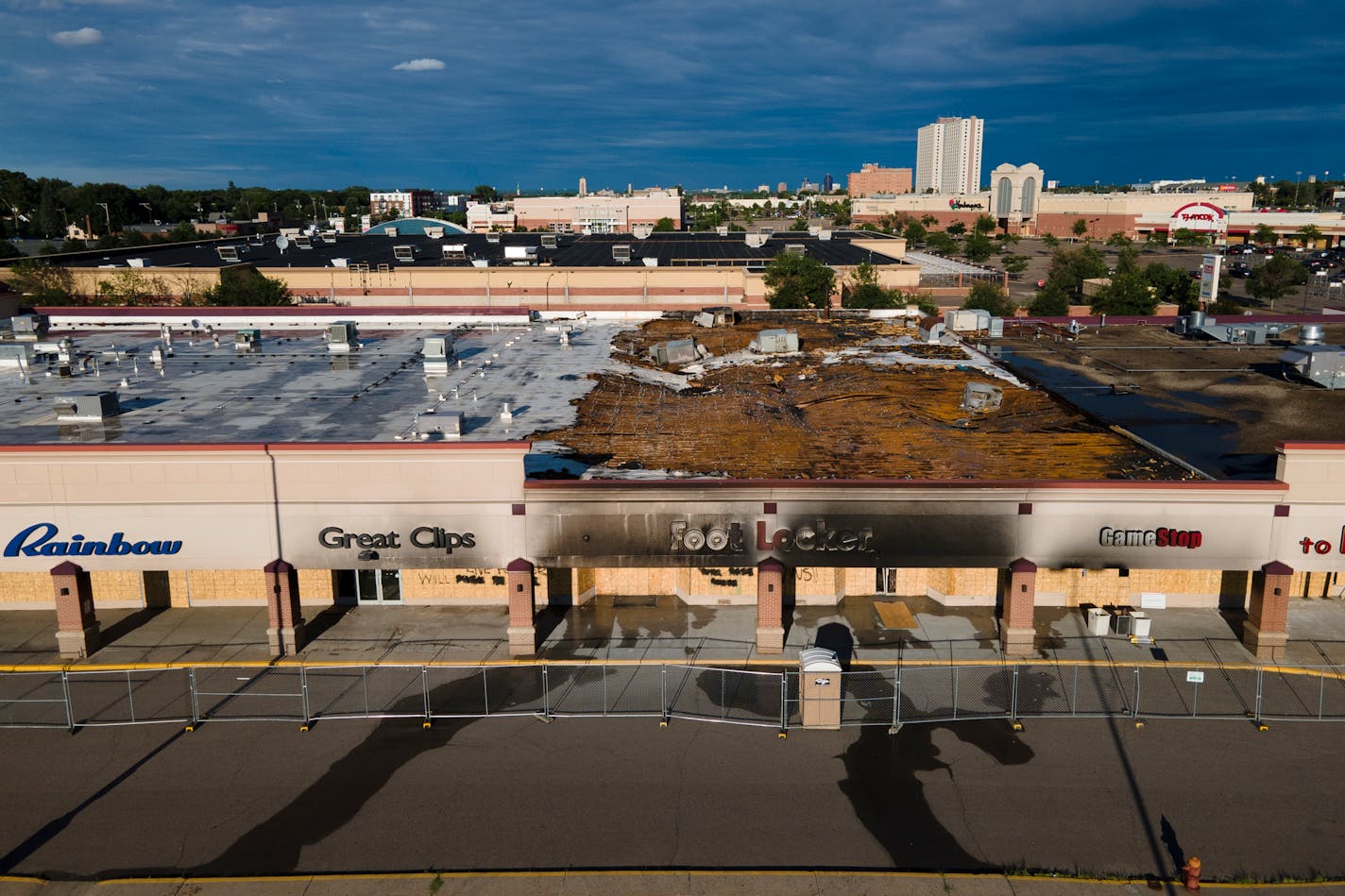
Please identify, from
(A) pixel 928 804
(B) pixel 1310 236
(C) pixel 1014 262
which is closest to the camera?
(A) pixel 928 804

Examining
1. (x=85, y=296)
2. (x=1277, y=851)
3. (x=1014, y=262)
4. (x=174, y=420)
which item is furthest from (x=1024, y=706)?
(x=1014, y=262)

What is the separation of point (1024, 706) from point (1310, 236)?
195m

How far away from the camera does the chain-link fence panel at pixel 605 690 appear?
25359mm

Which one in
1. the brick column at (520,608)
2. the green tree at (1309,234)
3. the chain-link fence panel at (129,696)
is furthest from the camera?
the green tree at (1309,234)

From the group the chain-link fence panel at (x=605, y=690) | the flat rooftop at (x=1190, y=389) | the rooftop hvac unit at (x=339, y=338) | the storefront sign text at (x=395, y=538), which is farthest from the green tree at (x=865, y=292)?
the storefront sign text at (x=395, y=538)

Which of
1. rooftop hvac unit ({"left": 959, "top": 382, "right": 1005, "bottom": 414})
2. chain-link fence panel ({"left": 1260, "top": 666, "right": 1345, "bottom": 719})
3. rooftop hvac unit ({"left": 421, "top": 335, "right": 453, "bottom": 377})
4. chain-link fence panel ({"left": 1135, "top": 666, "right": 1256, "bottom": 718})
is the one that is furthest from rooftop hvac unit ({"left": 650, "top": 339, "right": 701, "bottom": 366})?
chain-link fence panel ({"left": 1260, "top": 666, "right": 1345, "bottom": 719})

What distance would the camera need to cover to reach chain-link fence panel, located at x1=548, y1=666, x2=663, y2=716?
83.2ft

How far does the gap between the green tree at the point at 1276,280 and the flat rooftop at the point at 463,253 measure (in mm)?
46692

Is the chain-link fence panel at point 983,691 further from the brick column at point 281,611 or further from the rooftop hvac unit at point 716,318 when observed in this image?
the rooftop hvac unit at point 716,318

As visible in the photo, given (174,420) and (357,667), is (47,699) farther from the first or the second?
(174,420)

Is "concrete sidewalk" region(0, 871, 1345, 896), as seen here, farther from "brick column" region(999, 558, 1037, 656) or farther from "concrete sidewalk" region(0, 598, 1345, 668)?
"brick column" region(999, 558, 1037, 656)

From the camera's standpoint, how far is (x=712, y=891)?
18.3 m

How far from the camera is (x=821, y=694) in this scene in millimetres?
24203

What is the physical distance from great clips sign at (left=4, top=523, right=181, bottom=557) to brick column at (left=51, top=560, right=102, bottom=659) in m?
0.51
